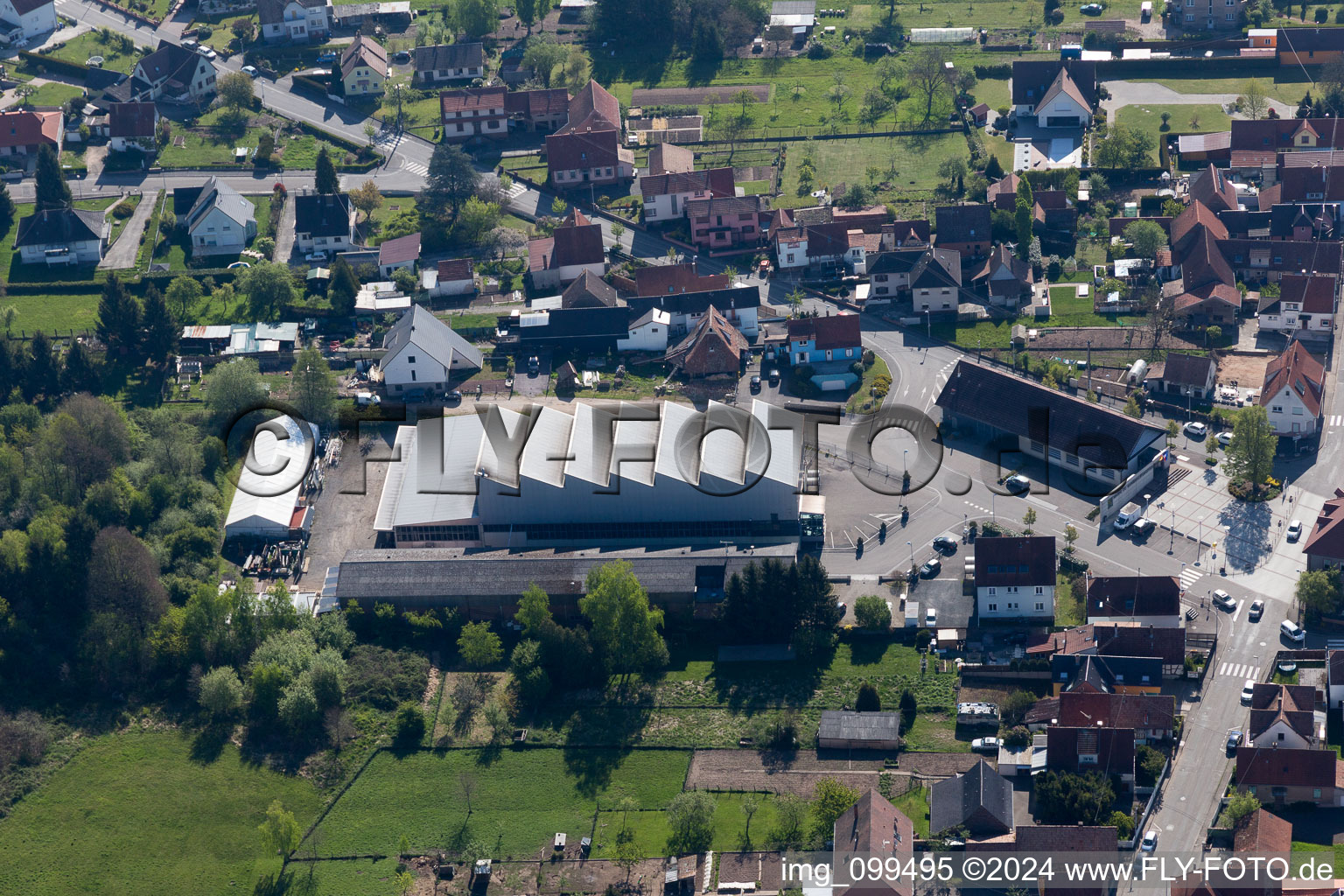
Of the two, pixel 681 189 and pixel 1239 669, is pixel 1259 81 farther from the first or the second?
pixel 1239 669

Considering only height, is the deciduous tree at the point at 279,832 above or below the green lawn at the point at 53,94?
below

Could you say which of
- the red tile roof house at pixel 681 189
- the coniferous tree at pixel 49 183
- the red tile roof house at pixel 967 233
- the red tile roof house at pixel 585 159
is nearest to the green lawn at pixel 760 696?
the red tile roof house at pixel 967 233

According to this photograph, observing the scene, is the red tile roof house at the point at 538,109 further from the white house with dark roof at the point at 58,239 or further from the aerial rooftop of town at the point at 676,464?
the white house with dark roof at the point at 58,239

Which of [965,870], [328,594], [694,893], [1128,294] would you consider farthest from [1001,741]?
[1128,294]

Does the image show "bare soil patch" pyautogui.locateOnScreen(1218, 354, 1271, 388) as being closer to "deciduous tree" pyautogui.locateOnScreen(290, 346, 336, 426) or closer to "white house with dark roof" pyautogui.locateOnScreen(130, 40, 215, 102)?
"deciduous tree" pyautogui.locateOnScreen(290, 346, 336, 426)

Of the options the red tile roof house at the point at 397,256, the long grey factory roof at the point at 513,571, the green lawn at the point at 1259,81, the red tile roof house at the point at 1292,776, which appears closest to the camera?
the red tile roof house at the point at 1292,776

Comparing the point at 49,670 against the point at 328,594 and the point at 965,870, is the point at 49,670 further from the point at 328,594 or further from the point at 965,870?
the point at 965,870

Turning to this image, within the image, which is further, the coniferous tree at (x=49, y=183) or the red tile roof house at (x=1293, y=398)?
the coniferous tree at (x=49, y=183)

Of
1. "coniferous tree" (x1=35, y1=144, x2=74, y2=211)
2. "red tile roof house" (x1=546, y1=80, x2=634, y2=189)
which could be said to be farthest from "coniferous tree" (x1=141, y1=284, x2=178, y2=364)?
"red tile roof house" (x1=546, y1=80, x2=634, y2=189)
